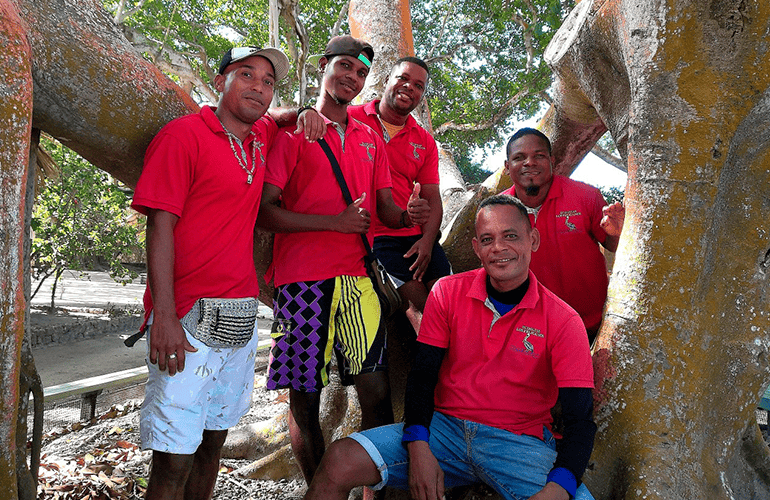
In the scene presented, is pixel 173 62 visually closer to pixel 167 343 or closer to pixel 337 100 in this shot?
pixel 337 100

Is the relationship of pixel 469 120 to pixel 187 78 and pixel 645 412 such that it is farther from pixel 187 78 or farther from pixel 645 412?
pixel 645 412

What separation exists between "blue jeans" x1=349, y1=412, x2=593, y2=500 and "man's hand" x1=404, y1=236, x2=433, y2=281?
38.0 inches

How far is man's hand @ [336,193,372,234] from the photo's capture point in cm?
282

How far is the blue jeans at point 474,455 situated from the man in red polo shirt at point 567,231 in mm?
1180

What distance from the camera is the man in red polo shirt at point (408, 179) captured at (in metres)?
3.43

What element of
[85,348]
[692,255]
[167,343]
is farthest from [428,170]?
[85,348]

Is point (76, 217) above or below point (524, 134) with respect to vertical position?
below

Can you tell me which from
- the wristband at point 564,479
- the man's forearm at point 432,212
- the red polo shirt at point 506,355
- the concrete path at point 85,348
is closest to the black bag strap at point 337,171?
the man's forearm at point 432,212

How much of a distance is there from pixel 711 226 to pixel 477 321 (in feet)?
3.94

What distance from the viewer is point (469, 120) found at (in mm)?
14688

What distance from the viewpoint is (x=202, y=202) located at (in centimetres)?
252

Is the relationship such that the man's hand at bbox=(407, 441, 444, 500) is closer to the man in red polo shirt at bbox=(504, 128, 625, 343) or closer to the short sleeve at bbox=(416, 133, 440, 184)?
the man in red polo shirt at bbox=(504, 128, 625, 343)

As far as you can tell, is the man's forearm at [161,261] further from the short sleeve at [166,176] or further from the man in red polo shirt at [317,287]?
the man in red polo shirt at [317,287]

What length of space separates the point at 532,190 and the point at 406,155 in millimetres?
811
